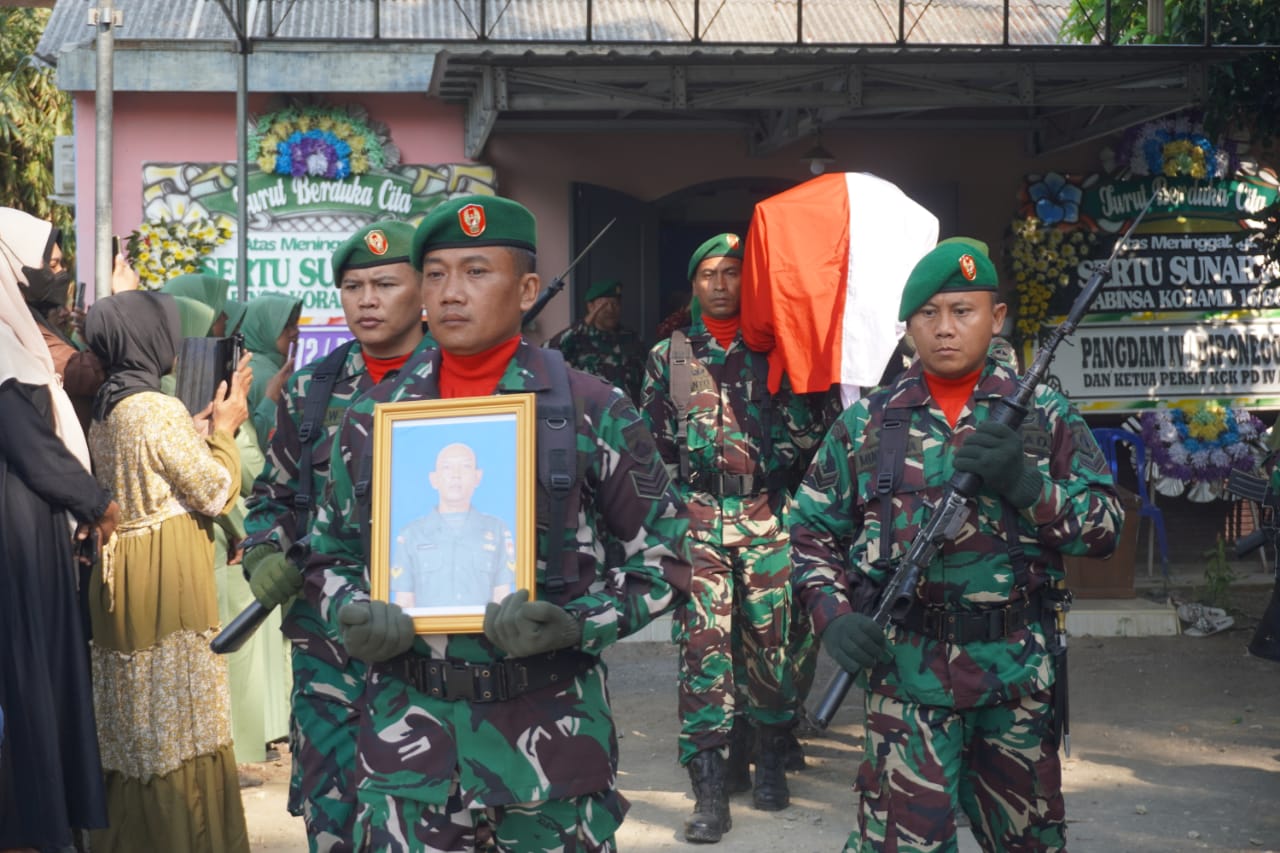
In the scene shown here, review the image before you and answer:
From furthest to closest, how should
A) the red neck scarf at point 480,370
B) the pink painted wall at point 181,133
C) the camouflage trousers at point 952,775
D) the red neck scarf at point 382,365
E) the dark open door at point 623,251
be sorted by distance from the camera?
the dark open door at point 623,251 → the pink painted wall at point 181,133 → the red neck scarf at point 382,365 → the camouflage trousers at point 952,775 → the red neck scarf at point 480,370

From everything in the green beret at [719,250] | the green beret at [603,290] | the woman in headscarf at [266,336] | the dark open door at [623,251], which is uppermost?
the dark open door at [623,251]

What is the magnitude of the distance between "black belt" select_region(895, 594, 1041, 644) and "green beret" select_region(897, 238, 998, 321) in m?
0.84

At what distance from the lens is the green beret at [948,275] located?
13.9 feet

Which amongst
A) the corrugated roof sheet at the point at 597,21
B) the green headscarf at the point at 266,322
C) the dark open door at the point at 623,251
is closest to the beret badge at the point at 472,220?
the green headscarf at the point at 266,322

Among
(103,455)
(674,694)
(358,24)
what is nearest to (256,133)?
(358,24)

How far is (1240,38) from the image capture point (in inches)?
393

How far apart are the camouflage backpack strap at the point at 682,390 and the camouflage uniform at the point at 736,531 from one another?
0.07 ft

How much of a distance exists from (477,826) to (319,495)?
1530mm

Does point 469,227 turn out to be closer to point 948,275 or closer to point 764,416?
point 948,275

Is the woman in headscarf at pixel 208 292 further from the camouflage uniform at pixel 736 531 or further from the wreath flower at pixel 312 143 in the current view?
the wreath flower at pixel 312 143

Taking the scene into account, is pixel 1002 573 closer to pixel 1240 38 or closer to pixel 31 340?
pixel 31 340

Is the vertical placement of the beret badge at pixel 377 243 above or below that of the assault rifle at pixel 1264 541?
above

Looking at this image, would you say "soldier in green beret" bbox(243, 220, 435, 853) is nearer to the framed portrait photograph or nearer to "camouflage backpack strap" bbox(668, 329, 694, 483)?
the framed portrait photograph

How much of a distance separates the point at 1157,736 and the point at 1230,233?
545cm
